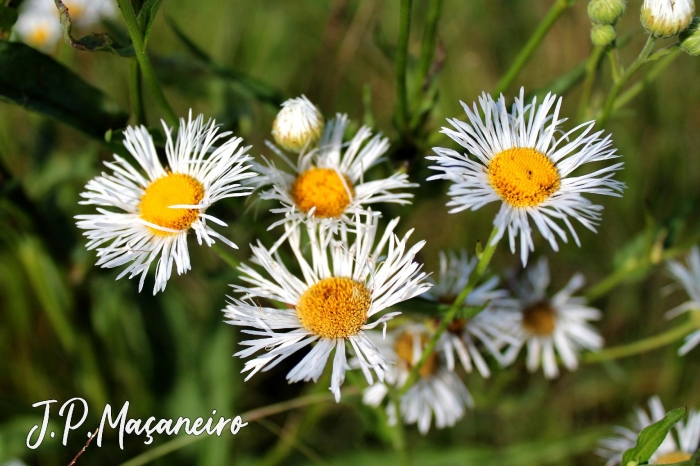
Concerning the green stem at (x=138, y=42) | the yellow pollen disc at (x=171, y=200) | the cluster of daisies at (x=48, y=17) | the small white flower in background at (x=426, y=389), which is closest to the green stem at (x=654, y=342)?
the small white flower in background at (x=426, y=389)

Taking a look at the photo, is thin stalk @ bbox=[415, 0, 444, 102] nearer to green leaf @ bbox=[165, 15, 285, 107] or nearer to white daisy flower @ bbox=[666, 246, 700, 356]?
green leaf @ bbox=[165, 15, 285, 107]

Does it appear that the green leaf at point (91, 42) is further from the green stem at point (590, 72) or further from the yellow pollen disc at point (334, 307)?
the green stem at point (590, 72)

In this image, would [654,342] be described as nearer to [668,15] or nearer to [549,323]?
[549,323]

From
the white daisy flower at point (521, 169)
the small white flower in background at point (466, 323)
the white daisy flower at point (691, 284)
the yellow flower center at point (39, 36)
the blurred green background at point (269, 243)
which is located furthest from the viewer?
the yellow flower center at point (39, 36)

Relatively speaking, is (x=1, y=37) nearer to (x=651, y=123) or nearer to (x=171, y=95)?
(x=171, y=95)

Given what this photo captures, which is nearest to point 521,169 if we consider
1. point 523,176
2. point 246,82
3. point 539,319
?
point 523,176

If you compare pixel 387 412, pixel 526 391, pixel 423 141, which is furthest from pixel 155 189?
pixel 526 391
